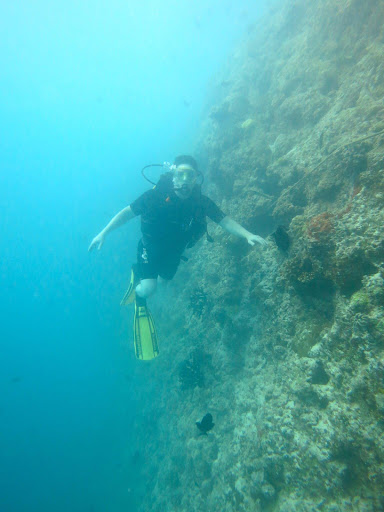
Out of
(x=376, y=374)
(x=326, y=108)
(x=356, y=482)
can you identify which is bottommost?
(x=356, y=482)

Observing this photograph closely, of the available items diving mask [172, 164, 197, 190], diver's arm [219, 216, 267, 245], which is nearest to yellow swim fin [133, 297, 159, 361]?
diver's arm [219, 216, 267, 245]

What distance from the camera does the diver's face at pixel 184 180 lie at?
5.12 metres

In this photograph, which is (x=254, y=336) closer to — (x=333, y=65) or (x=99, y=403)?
(x=333, y=65)

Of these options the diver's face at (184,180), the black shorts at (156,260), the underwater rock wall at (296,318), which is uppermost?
the diver's face at (184,180)

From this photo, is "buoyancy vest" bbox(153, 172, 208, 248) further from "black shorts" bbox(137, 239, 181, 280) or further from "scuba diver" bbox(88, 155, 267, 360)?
"black shorts" bbox(137, 239, 181, 280)

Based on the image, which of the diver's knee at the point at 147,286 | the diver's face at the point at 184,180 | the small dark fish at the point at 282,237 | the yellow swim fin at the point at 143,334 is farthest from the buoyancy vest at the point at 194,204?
the yellow swim fin at the point at 143,334

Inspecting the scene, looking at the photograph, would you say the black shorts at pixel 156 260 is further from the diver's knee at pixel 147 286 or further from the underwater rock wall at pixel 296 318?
the underwater rock wall at pixel 296 318

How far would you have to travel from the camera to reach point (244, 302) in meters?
6.13

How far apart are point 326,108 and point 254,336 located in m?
6.93

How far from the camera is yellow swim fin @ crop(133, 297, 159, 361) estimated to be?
5938 mm

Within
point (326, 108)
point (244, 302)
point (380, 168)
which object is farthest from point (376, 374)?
point (326, 108)

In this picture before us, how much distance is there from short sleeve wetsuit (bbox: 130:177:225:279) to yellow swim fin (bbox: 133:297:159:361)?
A: 1238 mm

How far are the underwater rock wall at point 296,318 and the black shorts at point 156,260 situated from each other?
2.07m

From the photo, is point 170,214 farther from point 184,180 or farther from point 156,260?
point 156,260
